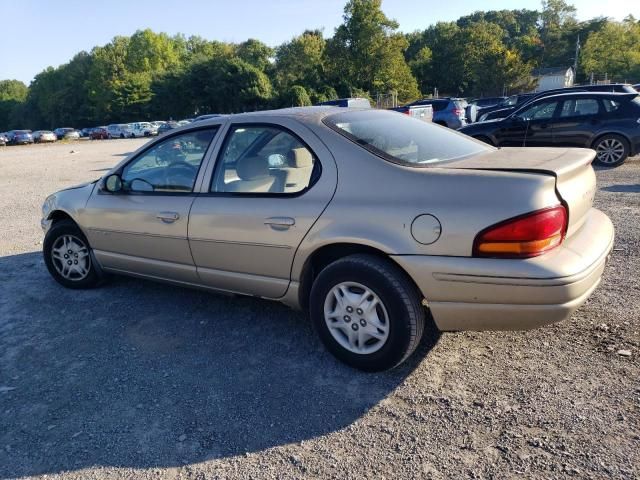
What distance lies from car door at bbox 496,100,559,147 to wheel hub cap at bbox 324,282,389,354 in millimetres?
8995

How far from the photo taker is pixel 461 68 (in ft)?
221

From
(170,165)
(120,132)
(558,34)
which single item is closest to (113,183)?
(170,165)

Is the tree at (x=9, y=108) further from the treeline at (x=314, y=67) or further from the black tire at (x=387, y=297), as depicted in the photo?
the black tire at (x=387, y=297)

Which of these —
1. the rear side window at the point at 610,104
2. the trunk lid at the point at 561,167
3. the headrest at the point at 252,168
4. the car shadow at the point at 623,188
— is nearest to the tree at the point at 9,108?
the rear side window at the point at 610,104

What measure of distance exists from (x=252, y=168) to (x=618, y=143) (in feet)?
30.4

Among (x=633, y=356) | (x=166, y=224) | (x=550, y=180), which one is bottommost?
(x=633, y=356)

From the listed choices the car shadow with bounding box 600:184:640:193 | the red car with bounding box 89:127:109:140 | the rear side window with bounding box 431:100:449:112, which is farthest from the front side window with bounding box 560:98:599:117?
the red car with bounding box 89:127:109:140

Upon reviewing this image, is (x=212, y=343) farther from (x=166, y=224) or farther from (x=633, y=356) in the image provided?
(x=633, y=356)

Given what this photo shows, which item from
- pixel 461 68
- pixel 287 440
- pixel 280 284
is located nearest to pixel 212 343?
pixel 280 284

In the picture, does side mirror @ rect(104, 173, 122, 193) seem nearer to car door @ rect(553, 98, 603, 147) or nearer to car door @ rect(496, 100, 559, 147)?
car door @ rect(496, 100, 559, 147)

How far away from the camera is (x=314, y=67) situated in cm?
6047

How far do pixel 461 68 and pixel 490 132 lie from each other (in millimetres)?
62402

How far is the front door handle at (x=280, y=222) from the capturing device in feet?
10.2

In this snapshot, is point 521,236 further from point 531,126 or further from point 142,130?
point 142,130
